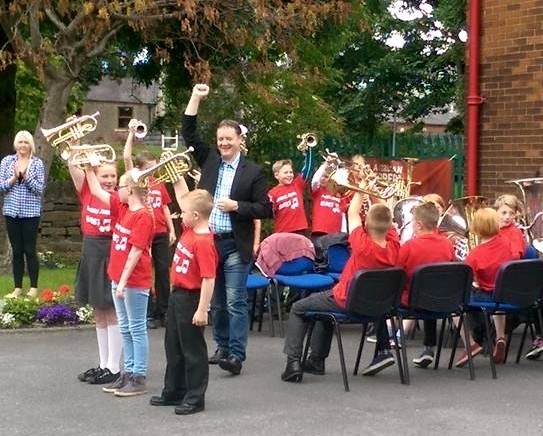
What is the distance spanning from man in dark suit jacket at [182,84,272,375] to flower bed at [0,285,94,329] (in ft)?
8.13

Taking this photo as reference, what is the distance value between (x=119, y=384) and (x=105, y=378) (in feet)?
0.88

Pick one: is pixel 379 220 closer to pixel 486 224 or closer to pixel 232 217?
pixel 232 217

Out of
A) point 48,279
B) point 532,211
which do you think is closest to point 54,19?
point 48,279

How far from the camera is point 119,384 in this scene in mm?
6789

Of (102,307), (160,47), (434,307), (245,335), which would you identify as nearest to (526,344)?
(434,307)

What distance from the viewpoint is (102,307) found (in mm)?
7016

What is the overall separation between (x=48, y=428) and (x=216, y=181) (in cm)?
235

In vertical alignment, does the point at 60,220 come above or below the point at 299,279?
above

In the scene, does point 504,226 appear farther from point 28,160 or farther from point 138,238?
point 28,160

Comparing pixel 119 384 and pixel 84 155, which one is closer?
pixel 119 384

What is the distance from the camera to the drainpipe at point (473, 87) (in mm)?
10922

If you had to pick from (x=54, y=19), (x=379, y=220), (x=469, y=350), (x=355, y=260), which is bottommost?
(x=469, y=350)

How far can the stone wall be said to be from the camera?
16766 mm

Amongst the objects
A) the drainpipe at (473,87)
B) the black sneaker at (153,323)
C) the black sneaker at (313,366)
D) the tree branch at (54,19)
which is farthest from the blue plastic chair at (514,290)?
the tree branch at (54,19)
